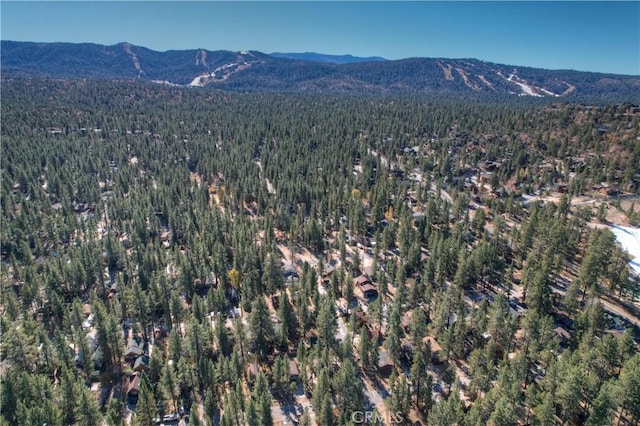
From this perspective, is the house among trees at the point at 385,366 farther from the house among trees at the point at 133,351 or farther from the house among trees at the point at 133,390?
the house among trees at the point at 133,351

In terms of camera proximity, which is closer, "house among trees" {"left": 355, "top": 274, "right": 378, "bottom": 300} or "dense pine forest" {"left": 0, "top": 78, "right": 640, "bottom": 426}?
"dense pine forest" {"left": 0, "top": 78, "right": 640, "bottom": 426}

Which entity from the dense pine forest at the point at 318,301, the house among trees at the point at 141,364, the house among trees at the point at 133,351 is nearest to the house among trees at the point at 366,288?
the dense pine forest at the point at 318,301

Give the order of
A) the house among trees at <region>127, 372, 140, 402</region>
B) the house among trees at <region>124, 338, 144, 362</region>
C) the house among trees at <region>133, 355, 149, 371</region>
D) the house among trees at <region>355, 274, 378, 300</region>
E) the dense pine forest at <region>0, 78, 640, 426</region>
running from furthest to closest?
the house among trees at <region>355, 274, 378, 300</region> < the house among trees at <region>124, 338, 144, 362</region> < the house among trees at <region>133, 355, 149, 371</region> < the house among trees at <region>127, 372, 140, 402</region> < the dense pine forest at <region>0, 78, 640, 426</region>

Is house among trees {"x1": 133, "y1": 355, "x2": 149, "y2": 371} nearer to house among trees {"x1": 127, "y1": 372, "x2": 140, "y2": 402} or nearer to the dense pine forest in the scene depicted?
the dense pine forest

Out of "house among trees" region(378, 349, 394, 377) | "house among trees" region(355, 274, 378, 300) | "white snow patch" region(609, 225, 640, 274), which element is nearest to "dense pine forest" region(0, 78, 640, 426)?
"house among trees" region(378, 349, 394, 377)

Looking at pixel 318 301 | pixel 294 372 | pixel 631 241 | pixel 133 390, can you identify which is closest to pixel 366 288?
pixel 318 301


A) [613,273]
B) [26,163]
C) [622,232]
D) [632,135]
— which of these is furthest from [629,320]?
[26,163]
